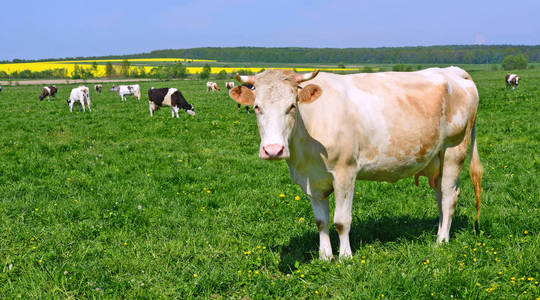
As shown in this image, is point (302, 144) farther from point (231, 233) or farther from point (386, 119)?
point (231, 233)

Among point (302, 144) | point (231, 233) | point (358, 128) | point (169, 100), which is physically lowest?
point (231, 233)

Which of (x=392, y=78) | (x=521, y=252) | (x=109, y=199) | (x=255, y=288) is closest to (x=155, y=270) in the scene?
(x=255, y=288)

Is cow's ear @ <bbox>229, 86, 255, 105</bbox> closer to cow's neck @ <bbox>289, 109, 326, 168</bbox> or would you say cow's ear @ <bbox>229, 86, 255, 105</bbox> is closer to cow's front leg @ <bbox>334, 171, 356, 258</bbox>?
cow's neck @ <bbox>289, 109, 326, 168</bbox>

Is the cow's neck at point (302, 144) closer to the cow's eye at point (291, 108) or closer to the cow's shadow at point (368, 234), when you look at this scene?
the cow's eye at point (291, 108)

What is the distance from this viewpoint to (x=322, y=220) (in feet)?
15.7

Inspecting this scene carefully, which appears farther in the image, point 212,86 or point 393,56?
point 393,56

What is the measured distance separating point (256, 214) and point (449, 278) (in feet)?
10.1

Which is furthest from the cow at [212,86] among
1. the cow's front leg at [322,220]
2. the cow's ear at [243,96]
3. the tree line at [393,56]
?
the tree line at [393,56]

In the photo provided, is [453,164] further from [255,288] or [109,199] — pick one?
[109,199]

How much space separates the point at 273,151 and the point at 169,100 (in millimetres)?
17391

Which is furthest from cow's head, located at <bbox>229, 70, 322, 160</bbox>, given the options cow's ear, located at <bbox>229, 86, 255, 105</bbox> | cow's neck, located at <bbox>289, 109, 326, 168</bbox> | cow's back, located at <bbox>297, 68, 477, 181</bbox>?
cow's back, located at <bbox>297, 68, 477, 181</bbox>

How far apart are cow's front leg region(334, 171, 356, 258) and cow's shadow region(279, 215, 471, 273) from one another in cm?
42

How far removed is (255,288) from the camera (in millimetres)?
4152

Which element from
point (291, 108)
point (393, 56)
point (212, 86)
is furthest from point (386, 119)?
point (393, 56)
